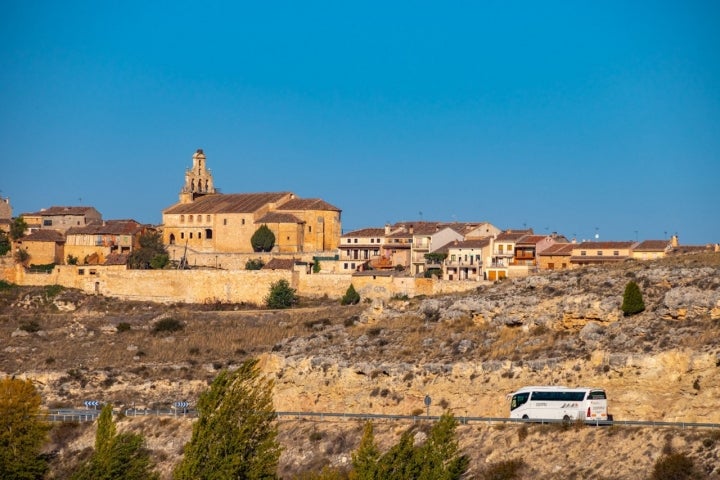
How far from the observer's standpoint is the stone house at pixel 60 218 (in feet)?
354

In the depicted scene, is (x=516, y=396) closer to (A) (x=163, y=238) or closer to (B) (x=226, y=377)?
(B) (x=226, y=377)

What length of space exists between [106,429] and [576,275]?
74.6ft

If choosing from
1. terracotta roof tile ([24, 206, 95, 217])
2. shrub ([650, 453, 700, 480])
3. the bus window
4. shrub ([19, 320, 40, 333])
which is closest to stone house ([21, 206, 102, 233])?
terracotta roof tile ([24, 206, 95, 217])

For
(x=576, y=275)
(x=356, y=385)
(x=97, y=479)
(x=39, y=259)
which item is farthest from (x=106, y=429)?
(x=39, y=259)

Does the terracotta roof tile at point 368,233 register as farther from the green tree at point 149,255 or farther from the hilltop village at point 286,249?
the green tree at point 149,255

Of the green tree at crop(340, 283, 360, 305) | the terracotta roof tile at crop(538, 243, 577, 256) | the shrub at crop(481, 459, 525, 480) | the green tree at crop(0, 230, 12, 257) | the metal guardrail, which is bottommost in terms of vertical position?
the shrub at crop(481, 459, 525, 480)

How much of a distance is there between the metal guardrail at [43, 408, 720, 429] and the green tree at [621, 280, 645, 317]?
29.3 feet

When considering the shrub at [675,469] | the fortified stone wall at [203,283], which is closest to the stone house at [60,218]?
the fortified stone wall at [203,283]

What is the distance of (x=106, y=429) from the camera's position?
161ft

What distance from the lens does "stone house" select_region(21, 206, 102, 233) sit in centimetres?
10788

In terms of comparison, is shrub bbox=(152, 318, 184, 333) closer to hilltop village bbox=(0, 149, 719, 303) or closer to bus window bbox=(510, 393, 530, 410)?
hilltop village bbox=(0, 149, 719, 303)

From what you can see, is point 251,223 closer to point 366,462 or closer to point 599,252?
point 599,252

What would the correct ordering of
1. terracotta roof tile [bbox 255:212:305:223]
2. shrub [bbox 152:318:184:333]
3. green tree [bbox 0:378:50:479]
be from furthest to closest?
terracotta roof tile [bbox 255:212:305:223] → shrub [bbox 152:318:184:333] → green tree [bbox 0:378:50:479]

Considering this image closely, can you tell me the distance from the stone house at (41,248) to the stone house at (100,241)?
2.26 ft
